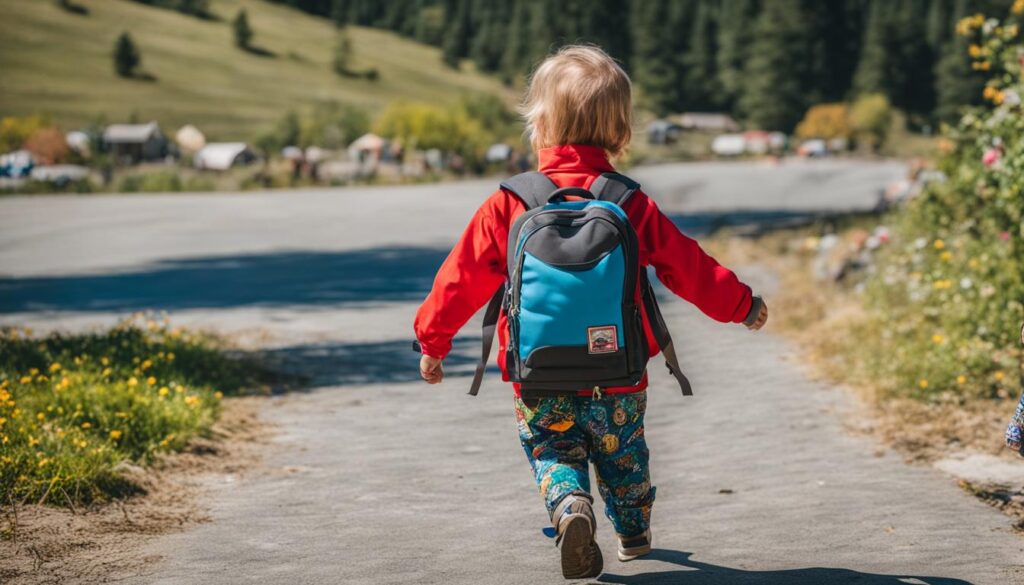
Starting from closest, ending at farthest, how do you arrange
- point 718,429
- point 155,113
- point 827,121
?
1. point 718,429
2. point 155,113
3. point 827,121

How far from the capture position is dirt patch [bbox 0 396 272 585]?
4.47 m

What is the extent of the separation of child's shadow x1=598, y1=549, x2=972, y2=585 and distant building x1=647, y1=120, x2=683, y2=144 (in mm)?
122000

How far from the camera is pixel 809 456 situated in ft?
21.1

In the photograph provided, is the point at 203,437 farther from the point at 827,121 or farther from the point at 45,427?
the point at 827,121

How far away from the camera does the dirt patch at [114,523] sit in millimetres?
4469

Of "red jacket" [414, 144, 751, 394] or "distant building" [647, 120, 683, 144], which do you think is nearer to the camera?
"red jacket" [414, 144, 751, 394]

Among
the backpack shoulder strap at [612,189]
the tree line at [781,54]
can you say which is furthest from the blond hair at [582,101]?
the tree line at [781,54]

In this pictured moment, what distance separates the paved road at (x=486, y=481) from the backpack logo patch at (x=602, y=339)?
0.96m

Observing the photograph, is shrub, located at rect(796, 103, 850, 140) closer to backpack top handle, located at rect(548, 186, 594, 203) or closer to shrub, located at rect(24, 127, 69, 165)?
shrub, located at rect(24, 127, 69, 165)

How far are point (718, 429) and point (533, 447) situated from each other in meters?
3.31

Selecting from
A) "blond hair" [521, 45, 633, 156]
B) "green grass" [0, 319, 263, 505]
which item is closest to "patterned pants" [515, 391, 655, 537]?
"blond hair" [521, 45, 633, 156]

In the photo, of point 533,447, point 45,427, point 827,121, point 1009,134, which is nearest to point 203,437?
point 45,427

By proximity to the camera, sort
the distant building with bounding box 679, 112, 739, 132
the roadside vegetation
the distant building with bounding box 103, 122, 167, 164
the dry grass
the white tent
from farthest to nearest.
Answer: the distant building with bounding box 679, 112, 739, 132 → the white tent → the distant building with bounding box 103, 122, 167, 164 → the roadside vegetation → the dry grass

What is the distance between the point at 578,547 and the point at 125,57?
397 ft
